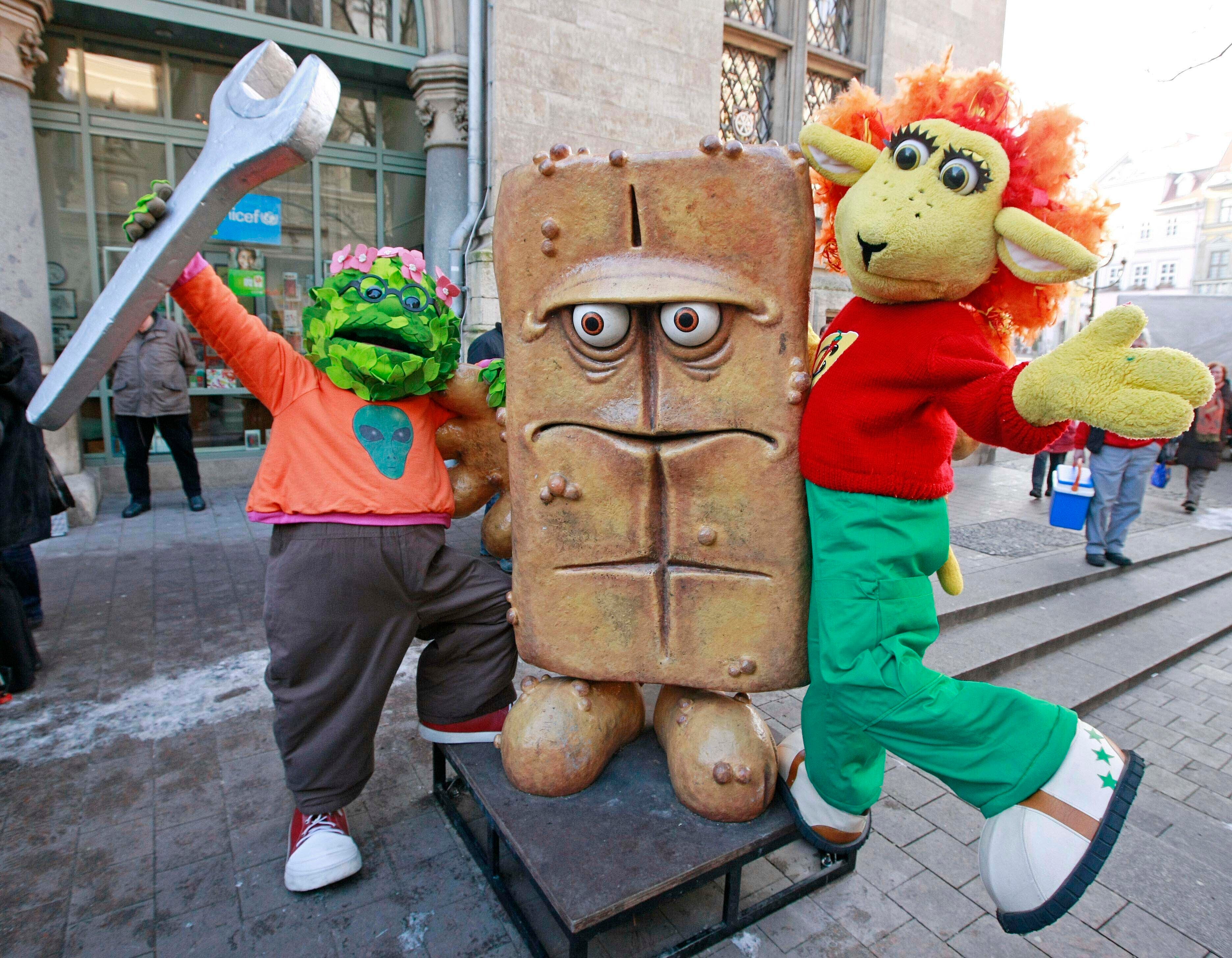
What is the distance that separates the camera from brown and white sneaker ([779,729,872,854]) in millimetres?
1993

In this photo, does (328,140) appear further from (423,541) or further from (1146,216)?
(1146,216)

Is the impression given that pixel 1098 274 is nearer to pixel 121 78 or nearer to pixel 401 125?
pixel 401 125

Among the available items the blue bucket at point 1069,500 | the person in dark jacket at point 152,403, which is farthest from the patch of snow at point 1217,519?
the person in dark jacket at point 152,403

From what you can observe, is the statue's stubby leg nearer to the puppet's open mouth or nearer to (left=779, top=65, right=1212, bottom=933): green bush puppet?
(left=779, top=65, right=1212, bottom=933): green bush puppet

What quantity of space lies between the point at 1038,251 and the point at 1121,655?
11.6 feet

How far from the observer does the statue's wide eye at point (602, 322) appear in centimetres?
183

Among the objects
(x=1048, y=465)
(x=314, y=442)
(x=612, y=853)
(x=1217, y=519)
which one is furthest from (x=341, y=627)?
(x=1217, y=519)

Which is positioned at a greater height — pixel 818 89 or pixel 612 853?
pixel 818 89

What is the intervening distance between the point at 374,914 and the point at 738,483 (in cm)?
154

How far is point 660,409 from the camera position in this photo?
1.89 meters

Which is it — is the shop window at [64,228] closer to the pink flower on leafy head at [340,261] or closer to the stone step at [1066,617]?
the pink flower on leafy head at [340,261]

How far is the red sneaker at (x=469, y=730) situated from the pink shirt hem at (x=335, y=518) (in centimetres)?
69

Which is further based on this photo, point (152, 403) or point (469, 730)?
point (152, 403)

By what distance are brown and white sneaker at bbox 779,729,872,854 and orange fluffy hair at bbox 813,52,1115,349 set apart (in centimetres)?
120
